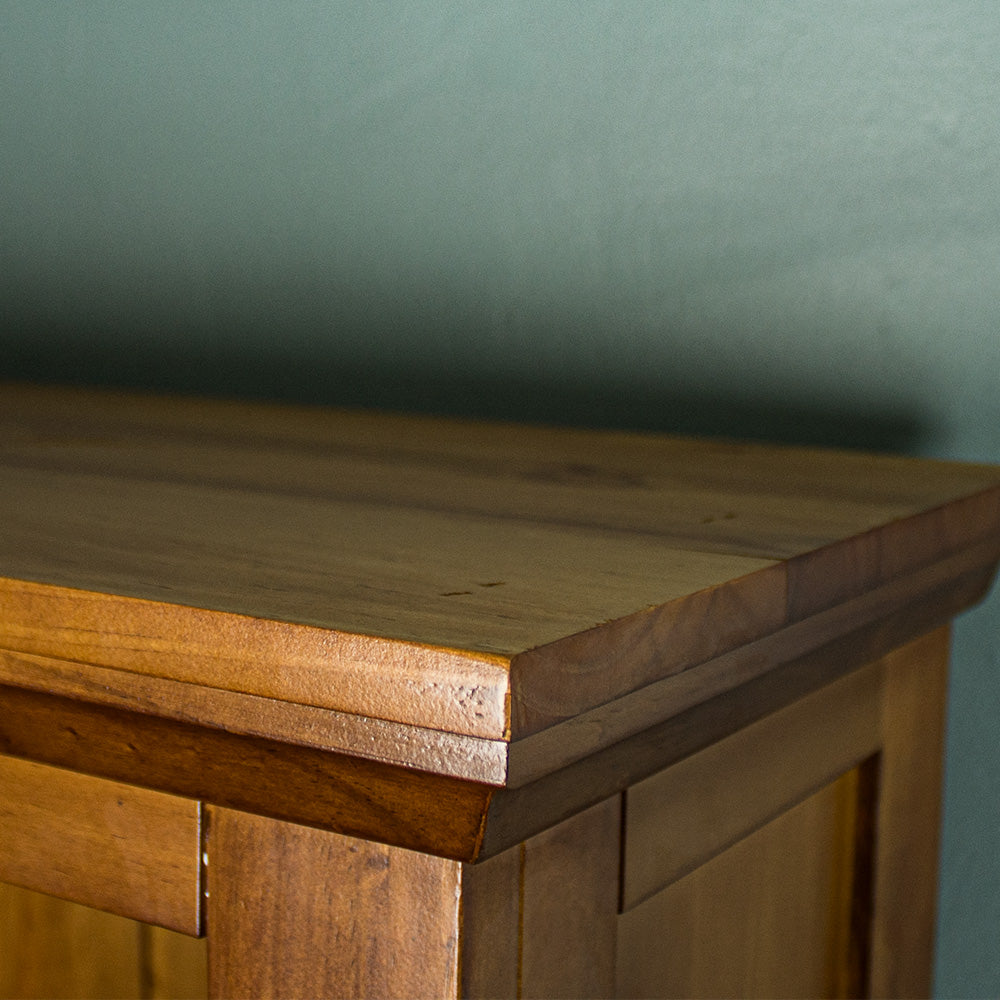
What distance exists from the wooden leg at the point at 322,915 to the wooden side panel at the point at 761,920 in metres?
0.09

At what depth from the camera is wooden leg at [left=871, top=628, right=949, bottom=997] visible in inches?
21.6

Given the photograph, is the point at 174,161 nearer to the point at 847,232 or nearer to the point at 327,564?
the point at 847,232

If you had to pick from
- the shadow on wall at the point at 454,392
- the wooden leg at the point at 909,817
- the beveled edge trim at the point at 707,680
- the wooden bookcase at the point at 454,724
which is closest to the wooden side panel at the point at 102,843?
the wooden bookcase at the point at 454,724

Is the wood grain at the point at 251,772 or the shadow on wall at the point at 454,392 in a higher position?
the shadow on wall at the point at 454,392

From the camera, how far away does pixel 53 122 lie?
110 centimetres

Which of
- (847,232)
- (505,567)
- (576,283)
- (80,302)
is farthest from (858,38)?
(80,302)

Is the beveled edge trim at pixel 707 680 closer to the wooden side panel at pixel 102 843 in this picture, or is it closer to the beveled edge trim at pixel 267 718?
the beveled edge trim at pixel 267 718

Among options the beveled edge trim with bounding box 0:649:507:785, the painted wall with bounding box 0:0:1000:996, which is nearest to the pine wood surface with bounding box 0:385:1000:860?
the beveled edge trim with bounding box 0:649:507:785

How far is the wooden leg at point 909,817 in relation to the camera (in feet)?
1.80

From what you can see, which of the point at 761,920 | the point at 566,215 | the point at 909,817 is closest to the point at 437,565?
the point at 761,920

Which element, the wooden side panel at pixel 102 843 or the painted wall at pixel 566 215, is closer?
the wooden side panel at pixel 102 843

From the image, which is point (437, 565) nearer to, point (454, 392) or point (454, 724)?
point (454, 724)

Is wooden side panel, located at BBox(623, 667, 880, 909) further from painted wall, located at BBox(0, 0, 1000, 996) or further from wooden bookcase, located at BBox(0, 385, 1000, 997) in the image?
painted wall, located at BBox(0, 0, 1000, 996)

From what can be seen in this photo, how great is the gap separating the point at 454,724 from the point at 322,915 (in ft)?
0.29
